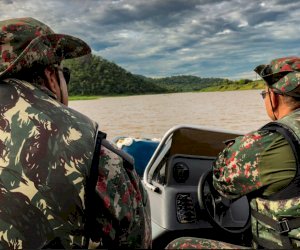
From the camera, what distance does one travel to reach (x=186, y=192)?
11.5 feet

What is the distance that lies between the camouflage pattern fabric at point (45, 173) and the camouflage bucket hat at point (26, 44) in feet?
0.28

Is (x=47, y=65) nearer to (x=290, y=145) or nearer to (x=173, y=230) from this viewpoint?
(x=290, y=145)

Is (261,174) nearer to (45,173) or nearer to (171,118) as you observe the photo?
(45,173)

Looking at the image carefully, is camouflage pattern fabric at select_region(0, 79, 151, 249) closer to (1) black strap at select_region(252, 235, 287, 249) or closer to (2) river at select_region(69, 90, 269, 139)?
(1) black strap at select_region(252, 235, 287, 249)

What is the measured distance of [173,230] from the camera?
345cm

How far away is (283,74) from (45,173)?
174cm

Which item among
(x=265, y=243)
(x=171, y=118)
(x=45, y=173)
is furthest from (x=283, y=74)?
(x=171, y=118)

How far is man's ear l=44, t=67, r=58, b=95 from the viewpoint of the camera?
5.67ft

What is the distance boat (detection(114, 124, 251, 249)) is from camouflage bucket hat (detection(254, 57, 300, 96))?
0.81 metres

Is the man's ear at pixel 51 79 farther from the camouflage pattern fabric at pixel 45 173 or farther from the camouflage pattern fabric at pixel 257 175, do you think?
the camouflage pattern fabric at pixel 257 175

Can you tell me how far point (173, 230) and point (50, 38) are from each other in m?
2.17

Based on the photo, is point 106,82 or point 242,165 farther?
point 106,82

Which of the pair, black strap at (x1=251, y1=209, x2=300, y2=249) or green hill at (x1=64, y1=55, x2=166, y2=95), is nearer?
black strap at (x1=251, y1=209, x2=300, y2=249)

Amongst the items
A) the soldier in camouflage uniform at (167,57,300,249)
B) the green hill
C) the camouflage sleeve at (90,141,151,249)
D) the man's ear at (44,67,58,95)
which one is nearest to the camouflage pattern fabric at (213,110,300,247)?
the soldier in camouflage uniform at (167,57,300,249)
